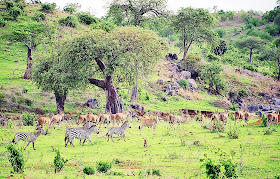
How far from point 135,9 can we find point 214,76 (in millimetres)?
17148

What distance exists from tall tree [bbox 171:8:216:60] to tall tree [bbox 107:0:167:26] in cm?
1421

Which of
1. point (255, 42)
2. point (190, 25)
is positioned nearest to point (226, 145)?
point (190, 25)

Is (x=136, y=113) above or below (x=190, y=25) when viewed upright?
below

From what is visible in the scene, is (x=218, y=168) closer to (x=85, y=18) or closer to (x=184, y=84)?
(x=184, y=84)

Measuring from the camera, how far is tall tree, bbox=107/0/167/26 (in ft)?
124

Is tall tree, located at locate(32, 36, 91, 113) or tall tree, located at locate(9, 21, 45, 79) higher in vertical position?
tall tree, located at locate(9, 21, 45, 79)

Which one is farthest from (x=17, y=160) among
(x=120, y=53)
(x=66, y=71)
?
(x=66, y=71)

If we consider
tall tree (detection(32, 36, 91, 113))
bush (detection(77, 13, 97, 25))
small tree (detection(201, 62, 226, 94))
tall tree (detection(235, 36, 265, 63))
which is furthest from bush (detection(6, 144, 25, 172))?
tall tree (detection(235, 36, 265, 63))

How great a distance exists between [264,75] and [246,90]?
11537 mm

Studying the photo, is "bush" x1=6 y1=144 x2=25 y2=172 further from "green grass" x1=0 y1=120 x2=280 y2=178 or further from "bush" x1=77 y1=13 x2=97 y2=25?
"bush" x1=77 y1=13 x2=97 y2=25

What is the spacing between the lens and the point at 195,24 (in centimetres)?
5256

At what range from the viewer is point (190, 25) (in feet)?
173

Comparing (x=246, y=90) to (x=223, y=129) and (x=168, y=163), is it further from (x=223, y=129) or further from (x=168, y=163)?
(x=168, y=163)

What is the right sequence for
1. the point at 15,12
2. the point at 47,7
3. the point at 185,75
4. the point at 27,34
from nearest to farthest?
1. the point at 27,34
2. the point at 185,75
3. the point at 15,12
4. the point at 47,7
